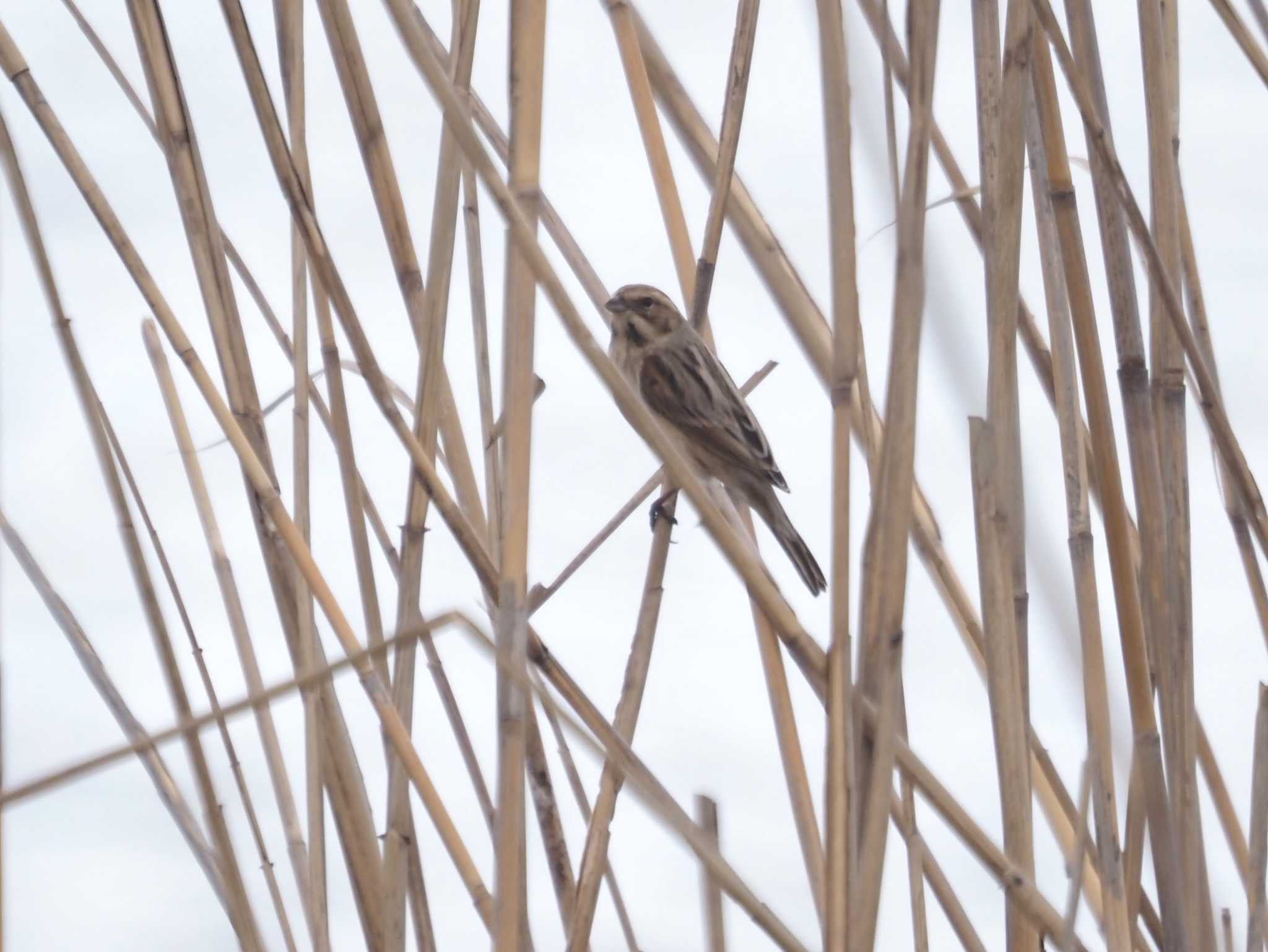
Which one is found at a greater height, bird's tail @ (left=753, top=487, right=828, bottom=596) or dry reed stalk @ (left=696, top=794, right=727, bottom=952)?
bird's tail @ (left=753, top=487, right=828, bottom=596)

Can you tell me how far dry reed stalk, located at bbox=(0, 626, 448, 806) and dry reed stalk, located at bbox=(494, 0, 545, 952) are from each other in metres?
0.14

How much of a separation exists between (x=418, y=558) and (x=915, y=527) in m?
0.79

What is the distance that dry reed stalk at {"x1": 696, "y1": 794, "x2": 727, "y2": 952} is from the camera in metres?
1.52

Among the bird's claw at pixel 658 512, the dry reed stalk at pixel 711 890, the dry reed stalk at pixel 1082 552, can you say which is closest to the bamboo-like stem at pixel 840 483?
the dry reed stalk at pixel 711 890

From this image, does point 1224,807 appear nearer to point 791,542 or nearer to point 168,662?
point 791,542

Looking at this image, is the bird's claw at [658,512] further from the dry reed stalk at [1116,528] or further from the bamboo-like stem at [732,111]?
the dry reed stalk at [1116,528]

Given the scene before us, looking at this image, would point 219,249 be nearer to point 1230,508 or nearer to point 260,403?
point 260,403

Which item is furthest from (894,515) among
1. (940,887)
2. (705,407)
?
(705,407)

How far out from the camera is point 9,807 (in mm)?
1431

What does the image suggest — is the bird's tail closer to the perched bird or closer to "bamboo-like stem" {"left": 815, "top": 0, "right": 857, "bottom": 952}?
the perched bird

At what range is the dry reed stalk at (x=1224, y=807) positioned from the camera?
2.14 m

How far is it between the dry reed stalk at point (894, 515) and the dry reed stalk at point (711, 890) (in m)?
0.16

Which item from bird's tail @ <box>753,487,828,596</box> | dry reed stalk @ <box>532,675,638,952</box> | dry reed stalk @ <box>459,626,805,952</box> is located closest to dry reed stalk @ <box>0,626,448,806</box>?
dry reed stalk @ <box>459,626,805,952</box>

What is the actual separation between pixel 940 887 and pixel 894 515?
713 millimetres
